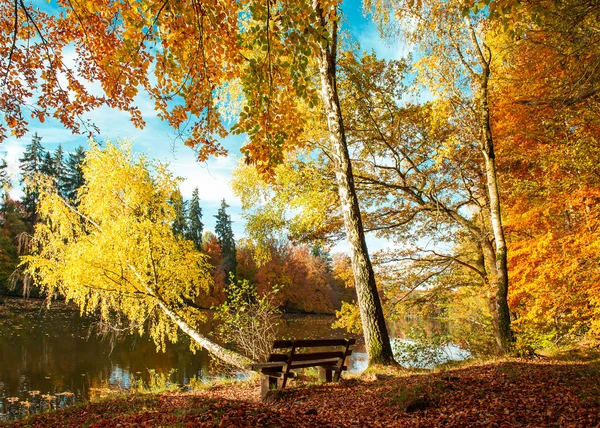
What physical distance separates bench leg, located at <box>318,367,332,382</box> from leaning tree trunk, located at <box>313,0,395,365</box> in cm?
83

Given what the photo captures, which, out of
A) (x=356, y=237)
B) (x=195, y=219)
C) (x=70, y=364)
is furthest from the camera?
(x=195, y=219)

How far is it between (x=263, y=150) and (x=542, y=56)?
21.0 feet

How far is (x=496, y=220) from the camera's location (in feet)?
26.9

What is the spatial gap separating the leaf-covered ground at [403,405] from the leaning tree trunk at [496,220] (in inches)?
86.0

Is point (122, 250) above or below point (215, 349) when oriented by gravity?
above

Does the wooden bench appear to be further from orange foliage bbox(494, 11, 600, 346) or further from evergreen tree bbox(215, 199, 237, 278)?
evergreen tree bbox(215, 199, 237, 278)

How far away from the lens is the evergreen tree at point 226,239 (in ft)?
142

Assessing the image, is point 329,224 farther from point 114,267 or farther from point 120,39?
point 120,39

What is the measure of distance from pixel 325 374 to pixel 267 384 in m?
1.09

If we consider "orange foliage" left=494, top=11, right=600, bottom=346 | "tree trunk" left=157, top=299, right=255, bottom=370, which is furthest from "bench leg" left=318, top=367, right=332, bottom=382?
"orange foliage" left=494, top=11, right=600, bottom=346

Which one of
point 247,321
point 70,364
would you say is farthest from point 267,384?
point 70,364

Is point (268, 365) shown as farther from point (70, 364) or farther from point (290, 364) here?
point (70, 364)

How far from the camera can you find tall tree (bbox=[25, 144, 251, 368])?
9219mm

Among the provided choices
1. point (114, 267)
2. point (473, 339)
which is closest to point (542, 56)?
point (473, 339)
